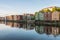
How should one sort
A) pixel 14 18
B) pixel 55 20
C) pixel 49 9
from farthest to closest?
pixel 14 18, pixel 49 9, pixel 55 20

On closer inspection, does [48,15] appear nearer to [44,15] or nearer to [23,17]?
[44,15]

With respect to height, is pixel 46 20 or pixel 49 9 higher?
pixel 49 9

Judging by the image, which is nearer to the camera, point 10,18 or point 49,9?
point 49,9

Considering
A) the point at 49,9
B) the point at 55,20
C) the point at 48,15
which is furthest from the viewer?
the point at 49,9

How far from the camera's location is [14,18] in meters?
59.5

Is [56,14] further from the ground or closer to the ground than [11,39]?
further from the ground

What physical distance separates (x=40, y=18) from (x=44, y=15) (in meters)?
2.08

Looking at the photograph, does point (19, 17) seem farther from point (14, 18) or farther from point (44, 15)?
point (44, 15)

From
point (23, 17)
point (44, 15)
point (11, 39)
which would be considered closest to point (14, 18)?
point (23, 17)

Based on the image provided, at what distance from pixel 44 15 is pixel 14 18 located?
64.4 feet

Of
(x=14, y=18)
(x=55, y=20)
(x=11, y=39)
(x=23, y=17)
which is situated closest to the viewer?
(x=11, y=39)

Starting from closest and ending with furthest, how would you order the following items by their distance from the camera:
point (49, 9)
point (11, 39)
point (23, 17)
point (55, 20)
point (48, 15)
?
1. point (11, 39)
2. point (55, 20)
3. point (48, 15)
4. point (49, 9)
5. point (23, 17)

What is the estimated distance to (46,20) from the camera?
39781mm

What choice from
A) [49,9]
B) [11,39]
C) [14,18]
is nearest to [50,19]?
[49,9]
